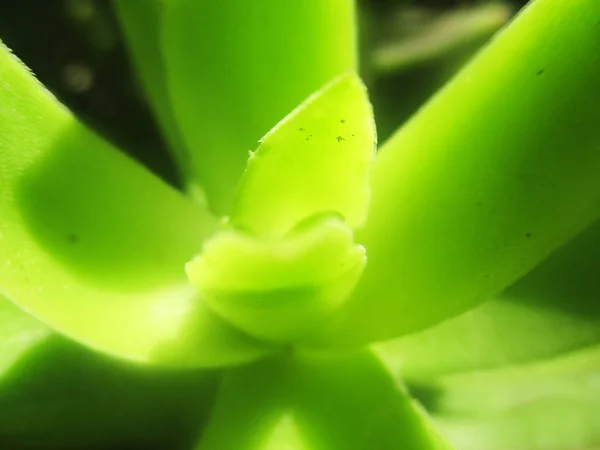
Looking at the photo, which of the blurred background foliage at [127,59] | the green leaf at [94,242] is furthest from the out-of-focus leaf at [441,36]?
the green leaf at [94,242]

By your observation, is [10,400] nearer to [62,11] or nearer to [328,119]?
[328,119]

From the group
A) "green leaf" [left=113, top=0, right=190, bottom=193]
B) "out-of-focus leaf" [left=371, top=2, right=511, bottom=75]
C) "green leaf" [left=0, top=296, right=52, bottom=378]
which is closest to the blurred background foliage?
"out-of-focus leaf" [left=371, top=2, right=511, bottom=75]

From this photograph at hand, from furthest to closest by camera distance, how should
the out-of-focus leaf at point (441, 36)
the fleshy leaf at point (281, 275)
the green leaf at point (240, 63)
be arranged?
the out-of-focus leaf at point (441, 36) < the green leaf at point (240, 63) < the fleshy leaf at point (281, 275)

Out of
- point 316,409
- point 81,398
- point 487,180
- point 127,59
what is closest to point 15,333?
point 81,398

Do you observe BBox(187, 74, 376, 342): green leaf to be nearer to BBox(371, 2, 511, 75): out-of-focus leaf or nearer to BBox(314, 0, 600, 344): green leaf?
BBox(314, 0, 600, 344): green leaf

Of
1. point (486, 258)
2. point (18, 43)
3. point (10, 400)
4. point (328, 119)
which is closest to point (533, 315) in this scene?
point (486, 258)

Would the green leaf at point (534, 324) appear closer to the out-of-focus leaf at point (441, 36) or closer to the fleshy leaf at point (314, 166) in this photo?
the fleshy leaf at point (314, 166)
